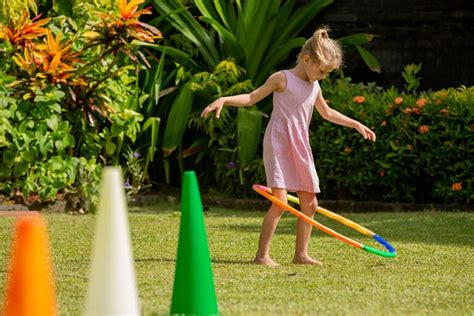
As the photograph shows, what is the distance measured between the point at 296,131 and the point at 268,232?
0.63m

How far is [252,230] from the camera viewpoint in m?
8.46

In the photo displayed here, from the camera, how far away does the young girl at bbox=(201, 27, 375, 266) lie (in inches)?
256

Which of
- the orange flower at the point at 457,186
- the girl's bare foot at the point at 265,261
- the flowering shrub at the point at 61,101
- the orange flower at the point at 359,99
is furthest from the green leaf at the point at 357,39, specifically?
the girl's bare foot at the point at 265,261

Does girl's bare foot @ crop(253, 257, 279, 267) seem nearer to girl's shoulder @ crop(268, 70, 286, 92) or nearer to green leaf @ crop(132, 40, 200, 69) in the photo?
girl's shoulder @ crop(268, 70, 286, 92)

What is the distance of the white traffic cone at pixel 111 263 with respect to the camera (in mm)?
3658

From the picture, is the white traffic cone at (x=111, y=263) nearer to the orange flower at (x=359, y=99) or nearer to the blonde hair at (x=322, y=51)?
the blonde hair at (x=322, y=51)

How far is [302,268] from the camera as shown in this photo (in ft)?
20.2

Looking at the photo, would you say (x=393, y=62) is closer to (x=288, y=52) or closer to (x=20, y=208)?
(x=288, y=52)

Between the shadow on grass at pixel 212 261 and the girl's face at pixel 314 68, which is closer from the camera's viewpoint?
the shadow on grass at pixel 212 261

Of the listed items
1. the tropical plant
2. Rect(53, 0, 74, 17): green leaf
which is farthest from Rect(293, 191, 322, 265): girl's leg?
the tropical plant

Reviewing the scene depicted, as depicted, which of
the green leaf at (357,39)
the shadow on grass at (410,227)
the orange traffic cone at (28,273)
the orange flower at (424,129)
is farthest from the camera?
the green leaf at (357,39)

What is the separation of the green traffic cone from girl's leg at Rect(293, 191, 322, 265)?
2.14m

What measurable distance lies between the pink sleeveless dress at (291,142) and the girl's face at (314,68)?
73 millimetres

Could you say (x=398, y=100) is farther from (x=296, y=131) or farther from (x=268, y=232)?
(x=268, y=232)
